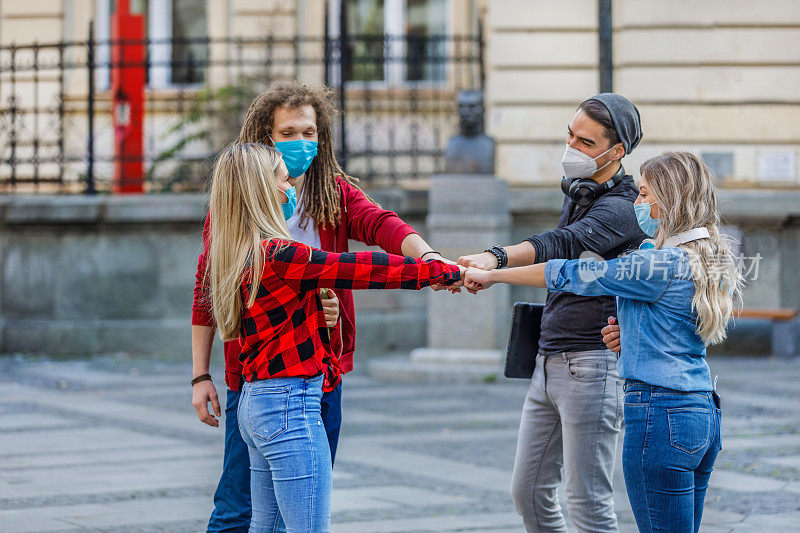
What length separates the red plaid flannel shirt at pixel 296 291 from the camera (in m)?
3.43

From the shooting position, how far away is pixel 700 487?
11.6 ft

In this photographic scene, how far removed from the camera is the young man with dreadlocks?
3.82m

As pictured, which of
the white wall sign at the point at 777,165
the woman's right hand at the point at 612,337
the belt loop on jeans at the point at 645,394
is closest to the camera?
the belt loop on jeans at the point at 645,394

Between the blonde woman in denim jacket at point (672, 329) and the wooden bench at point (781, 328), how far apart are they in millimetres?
8576

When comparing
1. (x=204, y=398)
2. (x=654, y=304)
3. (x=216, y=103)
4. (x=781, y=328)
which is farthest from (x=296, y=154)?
(x=216, y=103)

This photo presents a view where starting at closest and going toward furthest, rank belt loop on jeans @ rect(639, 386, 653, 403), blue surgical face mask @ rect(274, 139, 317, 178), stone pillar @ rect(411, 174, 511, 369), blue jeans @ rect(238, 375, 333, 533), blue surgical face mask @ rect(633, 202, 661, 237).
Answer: blue jeans @ rect(238, 375, 333, 533) < belt loop on jeans @ rect(639, 386, 653, 403) < blue surgical face mask @ rect(633, 202, 661, 237) < blue surgical face mask @ rect(274, 139, 317, 178) < stone pillar @ rect(411, 174, 511, 369)

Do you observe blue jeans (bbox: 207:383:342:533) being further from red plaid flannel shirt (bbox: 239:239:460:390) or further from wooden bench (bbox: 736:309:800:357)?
wooden bench (bbox: 736:309:800:357)

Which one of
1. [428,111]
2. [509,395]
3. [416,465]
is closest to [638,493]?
[416,465]

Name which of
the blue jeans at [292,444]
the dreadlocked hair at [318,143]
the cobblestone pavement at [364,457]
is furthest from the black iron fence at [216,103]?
the blue jeans at [292,444]

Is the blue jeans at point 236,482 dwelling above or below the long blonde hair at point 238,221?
below

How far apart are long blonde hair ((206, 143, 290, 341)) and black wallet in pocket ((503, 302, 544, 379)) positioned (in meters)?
1.09

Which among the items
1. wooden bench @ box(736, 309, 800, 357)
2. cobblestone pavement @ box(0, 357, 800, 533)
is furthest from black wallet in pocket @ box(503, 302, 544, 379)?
wooden bench @ box(736, 309, 800, 357)

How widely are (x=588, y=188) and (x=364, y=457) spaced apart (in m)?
3.44

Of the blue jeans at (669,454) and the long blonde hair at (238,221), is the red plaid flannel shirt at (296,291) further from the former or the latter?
the blue jeans at (669,454)
